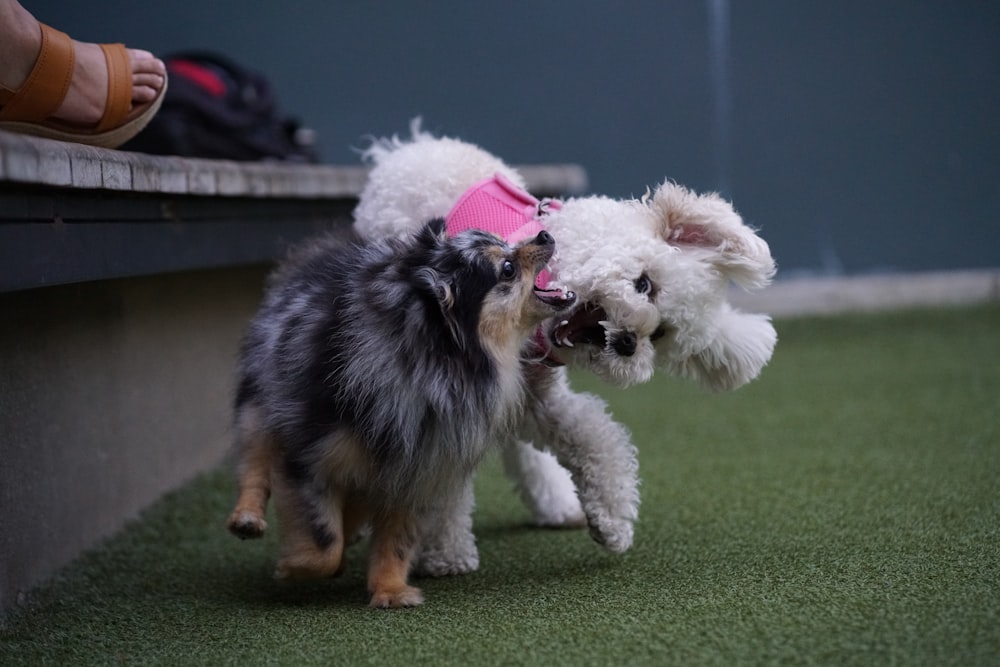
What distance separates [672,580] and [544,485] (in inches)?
33.7

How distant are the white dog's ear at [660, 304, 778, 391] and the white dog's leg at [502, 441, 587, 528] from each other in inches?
25.6

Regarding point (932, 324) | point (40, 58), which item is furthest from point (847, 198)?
point (40, 58)

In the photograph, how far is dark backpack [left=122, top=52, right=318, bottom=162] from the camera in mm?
4477

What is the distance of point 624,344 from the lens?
9.55 feet

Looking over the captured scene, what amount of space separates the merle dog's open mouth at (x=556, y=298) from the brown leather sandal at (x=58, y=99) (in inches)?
50.9

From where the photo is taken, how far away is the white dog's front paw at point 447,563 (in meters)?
3.24

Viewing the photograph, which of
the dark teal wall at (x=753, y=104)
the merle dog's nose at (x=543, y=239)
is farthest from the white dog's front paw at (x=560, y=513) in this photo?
the dark teal wall at (x=753, y=104)

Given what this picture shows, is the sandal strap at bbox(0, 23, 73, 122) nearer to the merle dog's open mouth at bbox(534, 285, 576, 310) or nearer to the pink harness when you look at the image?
the pink harness

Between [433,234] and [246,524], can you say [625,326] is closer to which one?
[433,234]

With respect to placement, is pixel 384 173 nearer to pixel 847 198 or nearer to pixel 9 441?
pixel 9 441

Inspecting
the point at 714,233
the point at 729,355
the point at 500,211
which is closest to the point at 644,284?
the point at 714,233

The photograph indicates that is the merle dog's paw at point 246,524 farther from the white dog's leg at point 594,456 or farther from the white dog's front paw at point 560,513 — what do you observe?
the white dog's front paw at point 560,513


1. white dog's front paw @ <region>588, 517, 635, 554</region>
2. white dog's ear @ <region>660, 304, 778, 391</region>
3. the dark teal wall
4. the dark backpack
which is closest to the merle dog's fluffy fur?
white dog's front paw @ <region>588, 517, 635, 554</region>

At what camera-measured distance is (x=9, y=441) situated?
2.98 m
